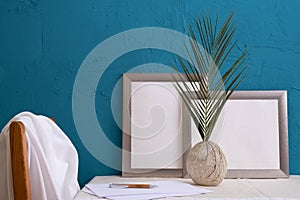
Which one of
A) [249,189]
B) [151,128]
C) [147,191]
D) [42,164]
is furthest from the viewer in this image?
[151,128]

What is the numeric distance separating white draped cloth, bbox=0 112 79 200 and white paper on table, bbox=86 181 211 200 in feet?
0.31

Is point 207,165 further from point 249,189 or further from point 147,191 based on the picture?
point 147,191

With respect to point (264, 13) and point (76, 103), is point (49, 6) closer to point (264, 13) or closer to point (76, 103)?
point (76, 103)

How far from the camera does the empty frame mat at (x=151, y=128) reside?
5.82 ft

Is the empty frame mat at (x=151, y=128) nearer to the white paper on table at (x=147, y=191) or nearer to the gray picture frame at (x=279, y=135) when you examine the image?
the gray picture frame at (x=279, y=135)

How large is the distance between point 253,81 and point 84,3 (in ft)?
2.53

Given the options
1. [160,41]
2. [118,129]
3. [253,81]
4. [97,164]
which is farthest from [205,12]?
[97,164]

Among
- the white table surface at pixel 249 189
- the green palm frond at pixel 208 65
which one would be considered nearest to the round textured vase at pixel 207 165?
the white table surface at pixel 249 189

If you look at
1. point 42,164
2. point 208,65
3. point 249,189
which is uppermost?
point 208,65

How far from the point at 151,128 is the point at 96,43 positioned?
421 mm

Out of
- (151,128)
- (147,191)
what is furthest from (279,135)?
(147,191)

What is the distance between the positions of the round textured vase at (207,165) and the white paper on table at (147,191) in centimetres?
5

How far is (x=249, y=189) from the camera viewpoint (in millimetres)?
1463

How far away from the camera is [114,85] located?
184 centimetres
